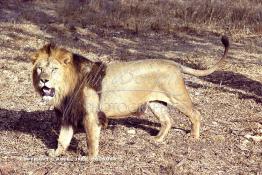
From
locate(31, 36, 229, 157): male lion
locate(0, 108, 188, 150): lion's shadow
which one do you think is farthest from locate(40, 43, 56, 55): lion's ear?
locate(0, 108, 188, 150): lion's shadow

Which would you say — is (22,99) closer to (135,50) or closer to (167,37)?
(135,50)

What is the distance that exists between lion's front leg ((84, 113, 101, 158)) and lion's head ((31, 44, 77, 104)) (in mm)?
342

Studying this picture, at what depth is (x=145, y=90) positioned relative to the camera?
17.5 feet

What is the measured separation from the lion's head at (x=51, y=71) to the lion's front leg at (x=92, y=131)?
342 mm

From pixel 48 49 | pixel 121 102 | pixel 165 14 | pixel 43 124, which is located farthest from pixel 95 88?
pixel 165 14

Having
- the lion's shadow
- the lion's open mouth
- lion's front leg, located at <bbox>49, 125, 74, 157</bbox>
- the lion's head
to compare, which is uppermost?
the lion's head

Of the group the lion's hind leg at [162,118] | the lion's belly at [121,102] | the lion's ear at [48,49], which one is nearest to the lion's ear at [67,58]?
the lion's ear at [48,49]

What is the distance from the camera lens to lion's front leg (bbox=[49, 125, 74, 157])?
17.4 feet

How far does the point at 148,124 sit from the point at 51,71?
6.20 ft

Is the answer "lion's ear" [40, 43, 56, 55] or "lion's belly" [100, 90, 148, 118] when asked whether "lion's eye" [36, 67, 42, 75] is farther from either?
"lion's belly" [100, 90, 148, 118]

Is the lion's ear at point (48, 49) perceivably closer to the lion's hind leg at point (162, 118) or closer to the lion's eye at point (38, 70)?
the lion's eye at point (38, 70)

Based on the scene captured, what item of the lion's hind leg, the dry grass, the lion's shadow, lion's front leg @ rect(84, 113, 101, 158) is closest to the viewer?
lion's front leg @ rect(84, 113, 101, 158)

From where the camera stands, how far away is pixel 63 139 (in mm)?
5312

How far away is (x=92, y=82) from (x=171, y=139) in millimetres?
1229
